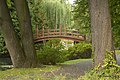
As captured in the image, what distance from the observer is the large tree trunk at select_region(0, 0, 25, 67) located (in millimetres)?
14609

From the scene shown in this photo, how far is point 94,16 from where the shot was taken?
28.8 feet

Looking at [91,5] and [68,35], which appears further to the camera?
[68,35]

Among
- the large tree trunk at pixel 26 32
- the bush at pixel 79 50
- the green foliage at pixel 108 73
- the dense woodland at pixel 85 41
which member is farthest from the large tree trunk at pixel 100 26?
the bush at pixel 79 50

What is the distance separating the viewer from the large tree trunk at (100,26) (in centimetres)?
855

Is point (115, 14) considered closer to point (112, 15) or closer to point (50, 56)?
point (112, 15)

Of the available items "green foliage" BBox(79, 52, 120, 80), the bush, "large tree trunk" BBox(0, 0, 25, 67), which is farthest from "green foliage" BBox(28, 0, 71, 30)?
"green foliage" BBox(79, 52, 120, 80)

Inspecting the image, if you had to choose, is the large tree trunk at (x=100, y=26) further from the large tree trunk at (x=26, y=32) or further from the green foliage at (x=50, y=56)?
the green foliage at (x=50, y=56)

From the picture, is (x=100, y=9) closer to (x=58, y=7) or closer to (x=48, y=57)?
(x=48, y=57)

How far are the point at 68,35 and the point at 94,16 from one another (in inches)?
908

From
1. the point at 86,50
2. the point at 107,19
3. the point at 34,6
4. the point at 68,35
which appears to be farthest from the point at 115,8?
the point at 34,6

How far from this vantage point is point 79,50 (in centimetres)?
2716

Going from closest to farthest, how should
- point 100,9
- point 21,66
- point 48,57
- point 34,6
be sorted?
point 100,9 → point 21,66 → point 48,57 → point 34,6

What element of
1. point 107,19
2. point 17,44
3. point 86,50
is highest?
point 107,19

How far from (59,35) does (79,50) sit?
5409 mm
